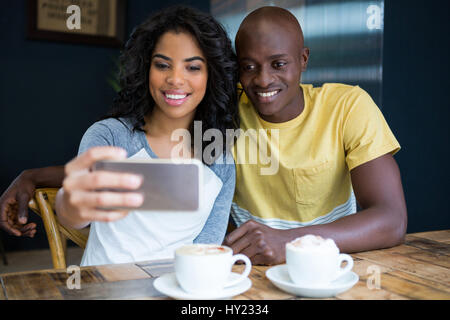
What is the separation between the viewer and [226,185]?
1479mm

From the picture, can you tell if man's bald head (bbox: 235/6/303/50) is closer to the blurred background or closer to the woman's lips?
the woman's lips

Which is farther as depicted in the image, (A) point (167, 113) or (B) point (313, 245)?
(A) point (167, 113)

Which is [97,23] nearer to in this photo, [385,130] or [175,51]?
[175,51]

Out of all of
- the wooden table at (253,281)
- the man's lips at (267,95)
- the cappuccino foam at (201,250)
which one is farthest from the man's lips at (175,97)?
the cappuccino foam at (201,250)

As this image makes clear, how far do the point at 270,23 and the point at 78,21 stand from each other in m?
2.77

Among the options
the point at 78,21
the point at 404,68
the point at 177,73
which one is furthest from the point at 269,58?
the point at 78,21

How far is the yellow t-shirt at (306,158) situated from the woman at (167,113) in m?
0.09

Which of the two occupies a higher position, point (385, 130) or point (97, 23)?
point (97, 23)

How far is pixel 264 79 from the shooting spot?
4.64ft

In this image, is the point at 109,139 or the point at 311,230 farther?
the point at 109,139

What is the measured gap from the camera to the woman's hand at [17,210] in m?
1.15

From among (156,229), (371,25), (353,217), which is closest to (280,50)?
(353,217)

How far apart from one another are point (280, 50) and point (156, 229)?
0.69m

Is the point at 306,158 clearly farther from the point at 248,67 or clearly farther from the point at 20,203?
the point at 20,203
